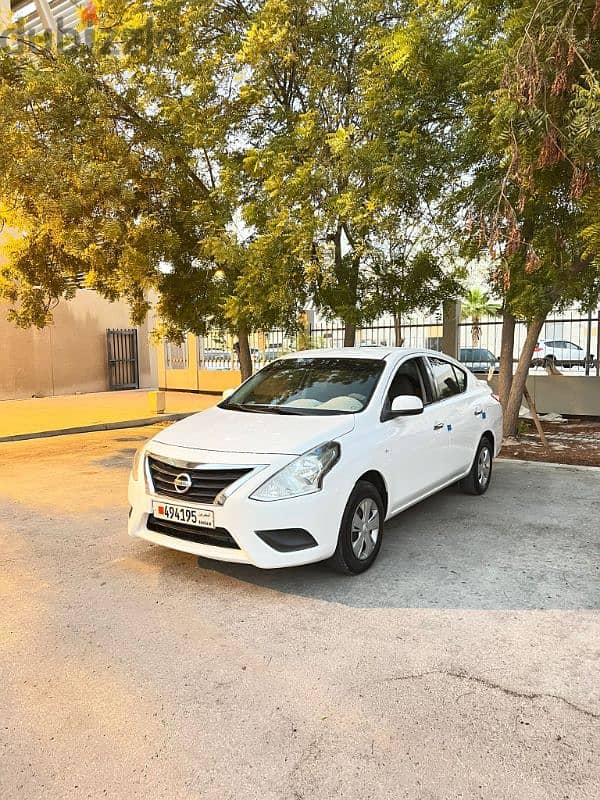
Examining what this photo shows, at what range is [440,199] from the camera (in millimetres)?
9062

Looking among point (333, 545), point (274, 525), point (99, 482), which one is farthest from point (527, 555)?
point (99, 482)

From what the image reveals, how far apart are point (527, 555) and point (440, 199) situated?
589 centimetres

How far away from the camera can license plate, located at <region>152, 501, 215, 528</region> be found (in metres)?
4.02

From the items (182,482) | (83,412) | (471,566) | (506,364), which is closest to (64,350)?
(83,412)

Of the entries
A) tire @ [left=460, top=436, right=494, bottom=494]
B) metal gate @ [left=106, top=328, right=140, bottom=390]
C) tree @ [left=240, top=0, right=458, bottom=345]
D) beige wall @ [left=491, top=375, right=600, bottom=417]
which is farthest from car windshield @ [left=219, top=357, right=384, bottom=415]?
metal gate @ [left=106, top=328, right=140, bottom=390]

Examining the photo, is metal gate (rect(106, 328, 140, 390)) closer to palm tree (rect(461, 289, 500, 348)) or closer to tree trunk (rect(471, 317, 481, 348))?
palm tree (rect(461, 289, 500, 348))

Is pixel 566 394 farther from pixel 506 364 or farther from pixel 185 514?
pixel 185 514

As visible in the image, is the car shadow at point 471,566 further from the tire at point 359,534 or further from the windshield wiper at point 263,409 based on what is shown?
the windshield wiper at point 263,409

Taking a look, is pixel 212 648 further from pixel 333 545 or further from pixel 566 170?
pixel 566 170

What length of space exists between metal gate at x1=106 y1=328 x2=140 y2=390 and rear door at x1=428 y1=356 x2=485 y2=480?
19.3m

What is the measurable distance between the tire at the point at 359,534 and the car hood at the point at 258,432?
1.53 feet

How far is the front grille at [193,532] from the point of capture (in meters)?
4.01

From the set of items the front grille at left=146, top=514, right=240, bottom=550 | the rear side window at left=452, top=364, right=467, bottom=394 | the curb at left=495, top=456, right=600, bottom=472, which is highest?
the rear side window at left=452, top=364, right=467, bottom=394

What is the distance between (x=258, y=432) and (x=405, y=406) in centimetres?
120
